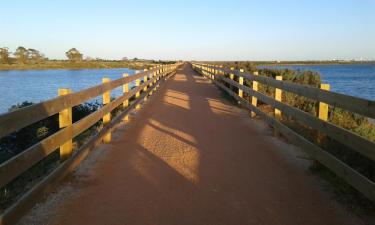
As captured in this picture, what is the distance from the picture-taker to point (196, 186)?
5926mm

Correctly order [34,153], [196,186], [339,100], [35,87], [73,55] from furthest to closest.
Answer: [73,55]
[35,87]
[196,186]
[339,100]
[34,153]

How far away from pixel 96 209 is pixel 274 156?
12.4 ft

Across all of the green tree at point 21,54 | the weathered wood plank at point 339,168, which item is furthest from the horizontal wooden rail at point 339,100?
the green tree at point 21,54

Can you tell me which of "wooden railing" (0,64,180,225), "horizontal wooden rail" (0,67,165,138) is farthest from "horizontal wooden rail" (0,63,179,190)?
"horizontal wooden rail" (0,67,165,138)

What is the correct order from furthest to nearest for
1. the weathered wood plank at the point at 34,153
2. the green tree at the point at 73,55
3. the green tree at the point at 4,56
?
the green tree at the point at 73,55
the green tree at the point at 4,56
the weathered wood plank at the point at 34,153

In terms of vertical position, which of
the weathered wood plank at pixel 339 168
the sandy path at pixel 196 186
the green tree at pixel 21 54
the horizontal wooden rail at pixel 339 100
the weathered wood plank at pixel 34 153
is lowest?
the sandy path at pixel 196 186

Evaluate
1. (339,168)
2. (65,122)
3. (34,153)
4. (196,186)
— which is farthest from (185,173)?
(34,153)

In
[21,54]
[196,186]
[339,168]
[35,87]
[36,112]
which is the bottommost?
[35,87]

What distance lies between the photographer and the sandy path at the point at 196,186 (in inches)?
Result: 191

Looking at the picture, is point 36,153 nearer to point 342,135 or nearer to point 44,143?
point 44,143

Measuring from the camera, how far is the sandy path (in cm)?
486

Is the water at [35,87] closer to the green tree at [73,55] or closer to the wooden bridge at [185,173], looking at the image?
the wooden bridge at [185,173]

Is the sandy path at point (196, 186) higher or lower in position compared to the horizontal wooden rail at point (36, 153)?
lower

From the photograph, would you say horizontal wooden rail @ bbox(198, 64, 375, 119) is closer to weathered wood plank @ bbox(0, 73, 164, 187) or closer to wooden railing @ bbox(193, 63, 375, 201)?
wooden railing @ bbox(193, 63, 375, 201)
